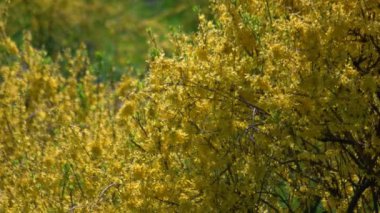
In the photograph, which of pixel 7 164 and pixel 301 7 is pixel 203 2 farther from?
pixel 301 7

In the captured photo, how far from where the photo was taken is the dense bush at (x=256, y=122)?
547 cm

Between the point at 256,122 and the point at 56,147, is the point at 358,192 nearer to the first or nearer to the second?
the point at 256,122

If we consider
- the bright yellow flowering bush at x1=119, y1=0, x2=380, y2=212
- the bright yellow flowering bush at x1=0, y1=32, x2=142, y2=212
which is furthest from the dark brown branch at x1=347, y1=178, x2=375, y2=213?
the bright yellow flowering bush at x1=0, y1=32, x2=142, y2=212

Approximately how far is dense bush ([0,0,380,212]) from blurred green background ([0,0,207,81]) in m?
9.82

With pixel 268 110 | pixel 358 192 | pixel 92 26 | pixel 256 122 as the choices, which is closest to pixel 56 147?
pixel 256 122

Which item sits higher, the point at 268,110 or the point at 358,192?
the point at 268,110

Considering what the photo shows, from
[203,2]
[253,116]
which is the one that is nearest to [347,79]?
[253,116]

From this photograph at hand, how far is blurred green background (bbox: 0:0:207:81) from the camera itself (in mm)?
18484

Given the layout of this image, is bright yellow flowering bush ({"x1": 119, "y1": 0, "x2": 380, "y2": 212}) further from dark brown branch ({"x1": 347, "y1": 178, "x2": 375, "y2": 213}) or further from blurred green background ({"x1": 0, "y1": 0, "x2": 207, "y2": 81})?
blurred green background ({"x1": 0, "y1": 0, "x2": 207, "y2": 81})

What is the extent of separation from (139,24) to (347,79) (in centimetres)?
1899

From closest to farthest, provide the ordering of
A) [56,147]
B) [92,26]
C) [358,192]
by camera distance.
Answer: [358,192]
[56,147]
[92,26]

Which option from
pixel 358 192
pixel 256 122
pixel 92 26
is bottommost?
pixel 358 192

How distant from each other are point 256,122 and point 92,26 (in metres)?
16.8

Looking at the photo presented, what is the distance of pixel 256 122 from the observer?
19.1ft
